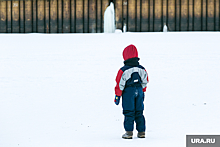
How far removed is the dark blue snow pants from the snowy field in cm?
20

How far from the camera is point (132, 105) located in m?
4.36

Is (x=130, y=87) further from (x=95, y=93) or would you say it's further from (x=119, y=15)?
(x=119, y=15)

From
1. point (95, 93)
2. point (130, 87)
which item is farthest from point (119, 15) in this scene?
point (130, 87)

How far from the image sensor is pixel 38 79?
8398mm

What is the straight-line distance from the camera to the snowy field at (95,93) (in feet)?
15.5

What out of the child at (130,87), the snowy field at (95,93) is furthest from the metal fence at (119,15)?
the child at (130,87)

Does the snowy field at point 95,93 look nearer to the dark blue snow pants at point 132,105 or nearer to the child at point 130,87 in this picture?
the dark blue snow pants at point 132,105

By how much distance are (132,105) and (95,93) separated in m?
3.09

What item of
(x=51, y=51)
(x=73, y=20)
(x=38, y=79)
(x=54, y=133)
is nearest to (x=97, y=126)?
(x=54, y=133)

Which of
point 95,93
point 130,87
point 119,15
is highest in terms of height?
point 119,15

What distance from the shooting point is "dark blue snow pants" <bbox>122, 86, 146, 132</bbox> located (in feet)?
14.3

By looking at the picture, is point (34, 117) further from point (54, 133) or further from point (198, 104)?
point (198, 104)

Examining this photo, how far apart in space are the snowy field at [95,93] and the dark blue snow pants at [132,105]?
20cm

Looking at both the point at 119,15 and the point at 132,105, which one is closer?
the point at 132,105
